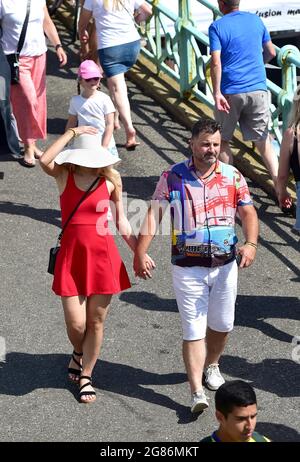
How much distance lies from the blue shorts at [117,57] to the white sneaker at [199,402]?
4.38 m

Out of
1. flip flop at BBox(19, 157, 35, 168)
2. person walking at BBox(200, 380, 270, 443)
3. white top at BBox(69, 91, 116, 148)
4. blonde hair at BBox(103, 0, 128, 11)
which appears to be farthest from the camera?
flip flop at BBox(19, 157, 35, 168)

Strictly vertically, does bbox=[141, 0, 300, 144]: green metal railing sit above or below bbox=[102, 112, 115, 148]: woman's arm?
below

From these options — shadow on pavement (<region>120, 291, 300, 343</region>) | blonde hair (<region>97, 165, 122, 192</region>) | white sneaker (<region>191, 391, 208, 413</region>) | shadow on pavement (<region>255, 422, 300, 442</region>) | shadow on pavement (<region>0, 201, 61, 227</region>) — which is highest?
blonde hair (<region>97, 165, 122, 192</region>)

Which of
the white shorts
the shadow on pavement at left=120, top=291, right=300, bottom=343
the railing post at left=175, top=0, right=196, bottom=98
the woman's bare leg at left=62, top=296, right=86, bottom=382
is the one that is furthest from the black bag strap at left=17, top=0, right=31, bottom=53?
the white shorts

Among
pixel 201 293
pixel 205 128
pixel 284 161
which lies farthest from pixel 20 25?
pixel 201 293

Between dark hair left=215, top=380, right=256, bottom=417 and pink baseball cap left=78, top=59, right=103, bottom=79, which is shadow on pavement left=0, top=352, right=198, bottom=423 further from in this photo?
pink baseball cap left=78, top=59, right=103, bottom=79

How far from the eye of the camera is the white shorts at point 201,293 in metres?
6.96

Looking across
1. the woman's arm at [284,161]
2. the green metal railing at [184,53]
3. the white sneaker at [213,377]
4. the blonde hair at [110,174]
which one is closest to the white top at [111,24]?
the green metal railing at [184,53]

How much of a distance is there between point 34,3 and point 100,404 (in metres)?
4.41

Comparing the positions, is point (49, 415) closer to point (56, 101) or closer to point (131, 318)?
point (131, 318)

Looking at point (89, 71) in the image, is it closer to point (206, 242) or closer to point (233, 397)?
point (206, 242)

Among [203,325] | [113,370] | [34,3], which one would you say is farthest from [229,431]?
[34,3]

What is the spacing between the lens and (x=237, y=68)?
957 cm

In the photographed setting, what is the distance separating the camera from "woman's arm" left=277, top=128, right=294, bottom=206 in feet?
25.3
